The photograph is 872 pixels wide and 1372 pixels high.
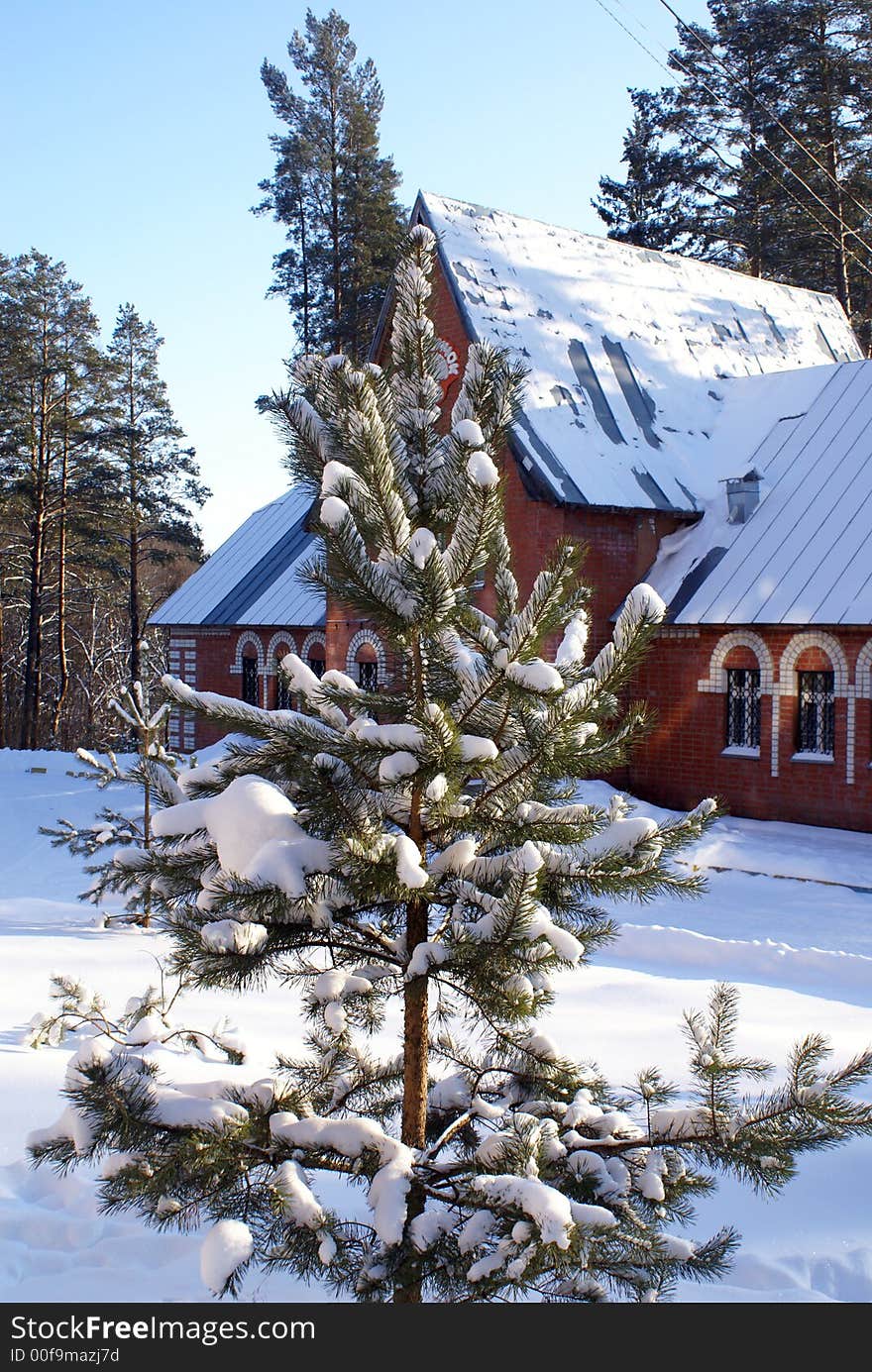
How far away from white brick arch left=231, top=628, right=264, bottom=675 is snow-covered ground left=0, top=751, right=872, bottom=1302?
10.6m

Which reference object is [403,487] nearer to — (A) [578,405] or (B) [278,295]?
(A) [578,405]

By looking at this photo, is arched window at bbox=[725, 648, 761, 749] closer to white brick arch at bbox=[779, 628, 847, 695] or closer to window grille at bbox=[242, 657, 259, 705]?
white brick arch at bbox=[779, 628, 847, 695]

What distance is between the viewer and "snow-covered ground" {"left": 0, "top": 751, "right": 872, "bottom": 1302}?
4.59m

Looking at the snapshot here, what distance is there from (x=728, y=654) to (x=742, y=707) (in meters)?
0.84

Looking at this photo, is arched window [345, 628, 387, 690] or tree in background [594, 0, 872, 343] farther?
tree in background [594, 0, 872, 343]

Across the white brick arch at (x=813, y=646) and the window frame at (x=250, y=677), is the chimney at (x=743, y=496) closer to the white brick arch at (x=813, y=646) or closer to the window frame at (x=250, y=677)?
the white brick arch at (x=813, y=646)

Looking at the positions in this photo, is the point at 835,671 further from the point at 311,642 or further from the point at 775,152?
the point at 775,152

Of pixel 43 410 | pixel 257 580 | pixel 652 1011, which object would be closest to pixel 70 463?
pixel 43 410

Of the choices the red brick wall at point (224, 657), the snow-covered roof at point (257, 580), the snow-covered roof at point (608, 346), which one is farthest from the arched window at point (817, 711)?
the red brick wall at point (224, 657)

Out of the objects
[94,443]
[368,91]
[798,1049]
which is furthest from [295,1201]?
[368,91]

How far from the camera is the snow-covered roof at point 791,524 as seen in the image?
53.7 ft

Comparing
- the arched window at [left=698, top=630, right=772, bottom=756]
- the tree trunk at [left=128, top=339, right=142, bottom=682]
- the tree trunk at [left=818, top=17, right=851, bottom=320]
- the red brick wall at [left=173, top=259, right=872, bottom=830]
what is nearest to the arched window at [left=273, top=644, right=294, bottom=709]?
the red brick wall at [left=173, top=259, right=872, bottom=830]

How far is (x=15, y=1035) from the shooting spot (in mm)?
7574

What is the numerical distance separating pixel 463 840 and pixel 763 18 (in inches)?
1347
